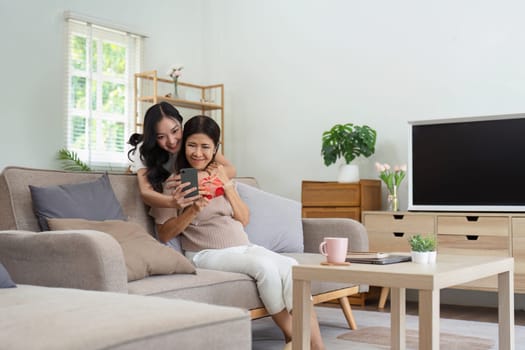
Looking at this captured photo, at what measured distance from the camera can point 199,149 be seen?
303 cm

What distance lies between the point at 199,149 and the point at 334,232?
0.83 m

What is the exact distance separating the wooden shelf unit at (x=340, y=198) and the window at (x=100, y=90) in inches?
64.6

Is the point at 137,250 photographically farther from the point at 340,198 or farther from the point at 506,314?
the point at 340,198

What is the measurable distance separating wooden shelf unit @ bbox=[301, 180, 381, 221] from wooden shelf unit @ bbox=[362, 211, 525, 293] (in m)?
0.11

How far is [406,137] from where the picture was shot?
4.88 meters

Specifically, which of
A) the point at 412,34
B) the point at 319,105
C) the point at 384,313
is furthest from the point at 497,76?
the point at 384,313

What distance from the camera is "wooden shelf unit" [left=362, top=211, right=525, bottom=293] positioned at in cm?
399

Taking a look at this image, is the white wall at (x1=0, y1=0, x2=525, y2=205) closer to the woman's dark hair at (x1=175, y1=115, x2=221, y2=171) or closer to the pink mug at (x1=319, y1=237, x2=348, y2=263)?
the woman's dark hair at (x1=175, y1=115, x2=221, y2=171)

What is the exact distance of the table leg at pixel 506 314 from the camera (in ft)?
8.37

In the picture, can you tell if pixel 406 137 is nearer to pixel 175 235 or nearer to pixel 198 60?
pixel 198 60

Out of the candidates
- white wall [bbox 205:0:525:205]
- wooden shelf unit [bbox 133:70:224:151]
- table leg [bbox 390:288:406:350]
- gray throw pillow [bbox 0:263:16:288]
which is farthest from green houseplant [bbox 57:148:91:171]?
gray throw pillow [bbox 0:263:16:288]

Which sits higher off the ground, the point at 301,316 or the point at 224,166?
the point at 224,166

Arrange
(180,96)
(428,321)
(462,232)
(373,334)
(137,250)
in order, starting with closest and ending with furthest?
1. (428,321)
2. (137,250)
3. (373,334)
4. (462,232)
5. (180,96)

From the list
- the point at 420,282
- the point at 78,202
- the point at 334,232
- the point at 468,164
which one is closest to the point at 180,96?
the point at 468,164
